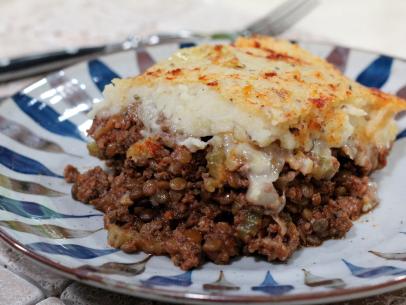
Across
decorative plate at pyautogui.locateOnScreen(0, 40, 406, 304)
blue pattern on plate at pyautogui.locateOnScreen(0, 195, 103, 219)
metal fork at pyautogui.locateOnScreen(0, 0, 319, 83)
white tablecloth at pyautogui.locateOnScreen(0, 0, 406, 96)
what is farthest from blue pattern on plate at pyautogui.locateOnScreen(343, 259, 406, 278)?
white tablecloth at pyautogui.locateOnScreen(0, 0, 406, 96)

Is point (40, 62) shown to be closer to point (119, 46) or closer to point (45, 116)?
point (119, 46)

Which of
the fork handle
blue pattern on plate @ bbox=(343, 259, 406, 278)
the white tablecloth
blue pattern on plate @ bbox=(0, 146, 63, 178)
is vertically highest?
the white tablecloth

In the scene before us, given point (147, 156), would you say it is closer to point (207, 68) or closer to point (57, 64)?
point (207, 68)

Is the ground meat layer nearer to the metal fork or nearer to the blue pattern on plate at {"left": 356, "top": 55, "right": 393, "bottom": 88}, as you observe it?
the blue pattern on plate at {"left": 356, "top": 55, "right": 393, "bottom": 88}

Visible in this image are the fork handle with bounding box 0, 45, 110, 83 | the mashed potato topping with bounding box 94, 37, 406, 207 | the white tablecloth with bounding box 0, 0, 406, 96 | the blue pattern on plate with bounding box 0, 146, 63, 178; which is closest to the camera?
the mashed potato topping with bounding box 94, 37, 406, 207

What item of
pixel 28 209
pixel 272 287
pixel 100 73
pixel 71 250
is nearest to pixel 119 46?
pixel 100 73

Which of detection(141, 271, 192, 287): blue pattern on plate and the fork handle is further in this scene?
the fork handle
